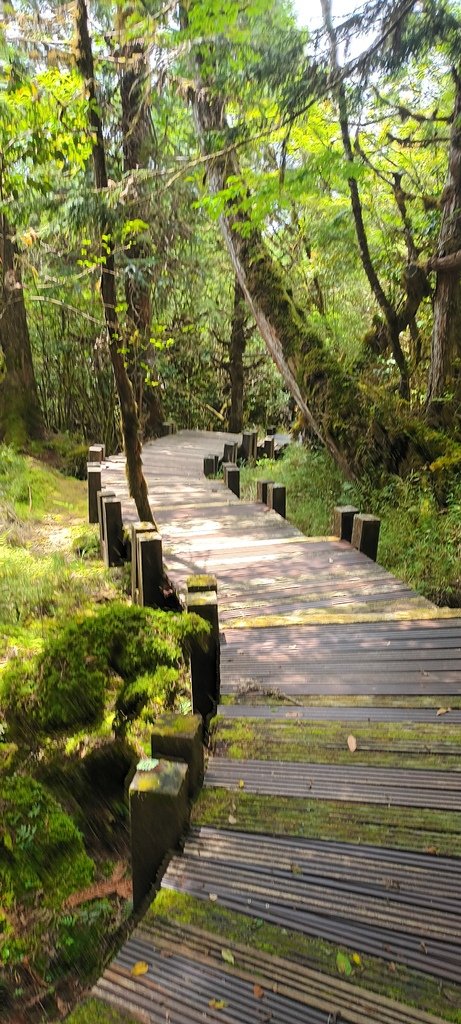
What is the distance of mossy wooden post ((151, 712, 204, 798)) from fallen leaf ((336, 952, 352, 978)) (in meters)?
0.89

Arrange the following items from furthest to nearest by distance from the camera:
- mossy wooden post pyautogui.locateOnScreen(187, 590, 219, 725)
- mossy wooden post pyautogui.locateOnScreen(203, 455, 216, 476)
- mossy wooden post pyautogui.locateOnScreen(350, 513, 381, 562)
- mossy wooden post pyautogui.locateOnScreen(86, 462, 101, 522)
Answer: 1. mossy wooden post pyautogui.locateOnScreen(203, 455, 216, 476)
2. mossy wooden post pyautogui.locateOnScreen(86, 462, 101, 522)
3. mossy wooden post pyautogui.locateOnScreen(350, 513, 381, 562)
4. mossy wooden post pyautogui.locateOnScreen(187, 590, 219, 725)

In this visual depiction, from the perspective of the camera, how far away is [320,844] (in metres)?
2.32

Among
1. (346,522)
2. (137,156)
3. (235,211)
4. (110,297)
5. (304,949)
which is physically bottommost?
(304,949)

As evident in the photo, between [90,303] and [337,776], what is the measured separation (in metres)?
8.55

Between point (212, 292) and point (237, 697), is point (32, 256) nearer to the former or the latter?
point (237, 697)

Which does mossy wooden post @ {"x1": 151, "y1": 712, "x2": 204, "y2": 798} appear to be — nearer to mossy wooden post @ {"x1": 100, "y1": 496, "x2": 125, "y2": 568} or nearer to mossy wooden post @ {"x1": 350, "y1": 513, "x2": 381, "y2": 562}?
mossy wooden post @ {"x1": 350, "y1": 513, "x2": 381, "y2": 562}

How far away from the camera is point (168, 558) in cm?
603

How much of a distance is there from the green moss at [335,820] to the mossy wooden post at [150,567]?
2.43 meters

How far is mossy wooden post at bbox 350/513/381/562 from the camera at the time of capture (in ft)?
19.7

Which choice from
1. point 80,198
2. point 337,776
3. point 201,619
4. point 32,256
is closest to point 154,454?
point 32,256

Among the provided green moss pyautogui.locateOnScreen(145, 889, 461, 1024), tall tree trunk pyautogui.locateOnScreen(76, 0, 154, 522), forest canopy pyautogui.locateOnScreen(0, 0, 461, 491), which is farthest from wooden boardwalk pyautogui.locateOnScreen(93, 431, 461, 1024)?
forest canopy pyautogui.locateOnScreen(0, 0, 461, 491)

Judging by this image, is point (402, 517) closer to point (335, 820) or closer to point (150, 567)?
point (150, 567)

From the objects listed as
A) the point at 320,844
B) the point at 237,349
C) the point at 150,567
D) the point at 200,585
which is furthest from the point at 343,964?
the point at 237,349

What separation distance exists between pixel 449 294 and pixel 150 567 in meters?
6.15
